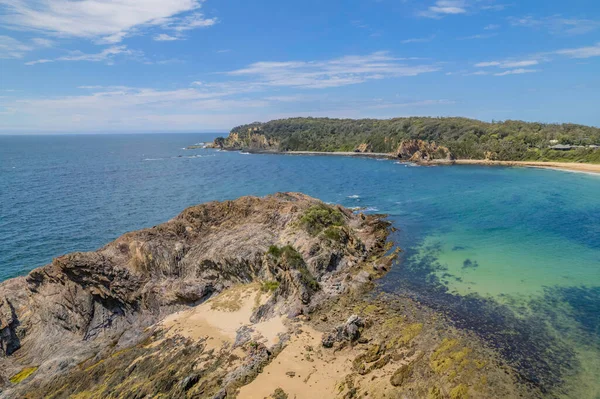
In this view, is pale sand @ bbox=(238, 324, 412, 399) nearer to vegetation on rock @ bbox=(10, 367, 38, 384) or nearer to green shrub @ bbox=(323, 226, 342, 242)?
green shrub @ bbox=(323, 226, 342, 242)

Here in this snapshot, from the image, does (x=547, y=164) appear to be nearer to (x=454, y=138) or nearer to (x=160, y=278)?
(x=454, y=138)

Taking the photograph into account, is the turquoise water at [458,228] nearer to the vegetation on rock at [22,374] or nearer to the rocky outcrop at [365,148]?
the vegetation on rock at [22,374]

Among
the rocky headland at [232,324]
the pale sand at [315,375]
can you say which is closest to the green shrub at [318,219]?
the rocky headland at [232,324]

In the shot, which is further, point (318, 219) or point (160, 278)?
point (318, 219)

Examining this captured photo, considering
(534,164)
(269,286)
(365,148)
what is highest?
(365,148)

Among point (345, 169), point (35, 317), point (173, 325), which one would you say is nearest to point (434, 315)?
point (173, 325)

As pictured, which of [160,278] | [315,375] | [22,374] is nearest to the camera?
[315,375]

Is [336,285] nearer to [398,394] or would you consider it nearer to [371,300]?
[371,300]

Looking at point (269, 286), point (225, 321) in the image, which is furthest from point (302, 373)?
point (269, 286)
